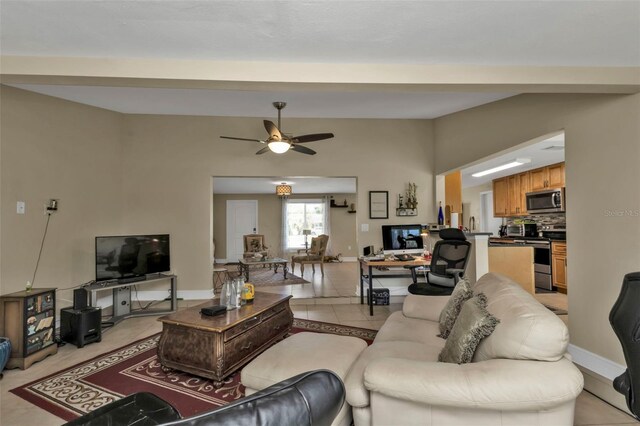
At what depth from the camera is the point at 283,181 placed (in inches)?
328

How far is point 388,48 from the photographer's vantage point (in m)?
1.99

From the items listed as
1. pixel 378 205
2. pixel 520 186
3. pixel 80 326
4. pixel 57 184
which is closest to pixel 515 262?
pixel 378 205

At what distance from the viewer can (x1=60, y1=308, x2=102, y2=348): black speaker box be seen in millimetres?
3215

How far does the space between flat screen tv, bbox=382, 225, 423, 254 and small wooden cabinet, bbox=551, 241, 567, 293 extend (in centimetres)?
233

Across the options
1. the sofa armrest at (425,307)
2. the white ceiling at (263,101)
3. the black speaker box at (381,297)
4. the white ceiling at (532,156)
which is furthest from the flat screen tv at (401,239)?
the sofa armrest at (425,307)

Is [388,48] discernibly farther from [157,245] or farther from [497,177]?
[497,177]

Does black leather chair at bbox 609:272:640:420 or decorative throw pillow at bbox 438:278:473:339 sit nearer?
black leather chair at bbox 609:272:640:420

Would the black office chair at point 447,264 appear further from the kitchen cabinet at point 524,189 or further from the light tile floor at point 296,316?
the kitchen cabinet at point 524,189

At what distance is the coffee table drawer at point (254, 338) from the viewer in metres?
2.45

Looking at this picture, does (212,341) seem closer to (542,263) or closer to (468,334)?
(468,334)

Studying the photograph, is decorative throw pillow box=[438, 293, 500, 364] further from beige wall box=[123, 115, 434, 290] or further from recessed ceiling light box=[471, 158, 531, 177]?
recessed ceiling light box=[471, 158, 531, 177]

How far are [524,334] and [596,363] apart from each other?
1.80 m

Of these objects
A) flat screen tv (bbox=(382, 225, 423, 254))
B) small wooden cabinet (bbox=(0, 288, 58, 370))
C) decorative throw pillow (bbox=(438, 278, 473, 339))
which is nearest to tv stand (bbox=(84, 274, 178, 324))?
small wooden cabinet (bbox=(0, 288, 58, 370))

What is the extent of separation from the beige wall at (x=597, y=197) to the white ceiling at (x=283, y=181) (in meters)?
4.76
